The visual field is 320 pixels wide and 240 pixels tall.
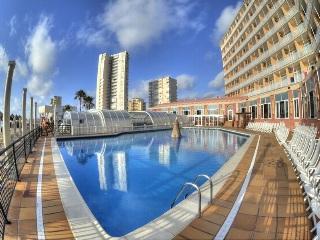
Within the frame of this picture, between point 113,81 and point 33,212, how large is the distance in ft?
372

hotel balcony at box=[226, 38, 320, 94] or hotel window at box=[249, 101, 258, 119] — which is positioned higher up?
hotel balcony at box=[226, 38, 320, 94]

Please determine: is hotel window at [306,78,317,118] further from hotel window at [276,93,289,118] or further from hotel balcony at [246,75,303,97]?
hotel window at [276,93,289,118]

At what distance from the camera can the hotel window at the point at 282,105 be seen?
24780 mm

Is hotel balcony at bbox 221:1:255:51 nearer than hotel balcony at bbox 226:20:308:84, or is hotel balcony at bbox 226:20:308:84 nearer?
hotel balcony at bbox 226:20:308:84

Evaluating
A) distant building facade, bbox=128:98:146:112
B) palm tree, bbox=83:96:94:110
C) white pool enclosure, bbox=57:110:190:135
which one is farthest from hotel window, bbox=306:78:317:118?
distant building facade, bbox=128:98:146:112

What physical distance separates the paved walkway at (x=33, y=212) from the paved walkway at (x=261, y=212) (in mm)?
1845

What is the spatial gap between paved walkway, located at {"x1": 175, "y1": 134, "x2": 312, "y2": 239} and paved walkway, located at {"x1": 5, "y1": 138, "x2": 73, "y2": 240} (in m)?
1.85

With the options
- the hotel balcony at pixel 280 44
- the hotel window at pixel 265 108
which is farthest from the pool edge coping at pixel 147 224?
the hotel window at pixel 265 108

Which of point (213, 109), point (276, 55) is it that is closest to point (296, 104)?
point (276, 55)

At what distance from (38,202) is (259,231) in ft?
13.0

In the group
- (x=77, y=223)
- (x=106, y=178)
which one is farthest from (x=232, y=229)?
(x=106, y=178)

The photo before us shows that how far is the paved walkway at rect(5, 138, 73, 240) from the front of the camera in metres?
3.72

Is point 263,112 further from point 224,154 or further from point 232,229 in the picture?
point 232,229

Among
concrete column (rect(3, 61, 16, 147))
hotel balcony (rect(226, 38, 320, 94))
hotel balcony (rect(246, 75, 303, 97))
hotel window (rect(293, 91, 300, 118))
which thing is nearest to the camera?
concrete column (rect(3, 61, 16, 147))
